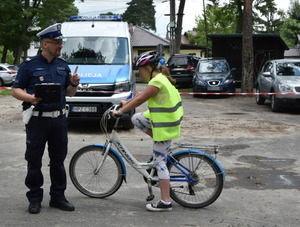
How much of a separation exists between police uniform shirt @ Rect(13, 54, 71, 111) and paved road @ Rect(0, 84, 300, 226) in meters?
1.12

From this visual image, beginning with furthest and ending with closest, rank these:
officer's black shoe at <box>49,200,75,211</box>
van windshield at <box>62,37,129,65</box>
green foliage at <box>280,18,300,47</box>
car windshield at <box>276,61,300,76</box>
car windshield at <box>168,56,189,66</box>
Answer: green foliage at <box>280,18,300,47</box> → car windshield at <box>168,56,189,66</box> → car windshield at <box>276,61,300,76</box> → van windshield at <box>62,37,129,65</box> → officer's black shoe at <box>49,200,75,211</box>

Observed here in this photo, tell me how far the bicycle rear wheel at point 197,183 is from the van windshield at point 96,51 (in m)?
6.01

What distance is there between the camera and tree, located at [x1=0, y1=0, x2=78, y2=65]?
3969 cm

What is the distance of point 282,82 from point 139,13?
70.3m

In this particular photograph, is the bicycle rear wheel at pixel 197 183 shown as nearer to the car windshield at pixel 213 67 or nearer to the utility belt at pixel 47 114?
the utility belt at pixel 47 114

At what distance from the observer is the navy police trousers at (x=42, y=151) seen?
187 inches

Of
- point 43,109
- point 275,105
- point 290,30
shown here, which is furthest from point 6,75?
point 290,30

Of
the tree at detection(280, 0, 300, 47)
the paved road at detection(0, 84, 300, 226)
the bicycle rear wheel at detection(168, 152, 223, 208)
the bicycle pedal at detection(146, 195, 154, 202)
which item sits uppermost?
the tree at detection(280, 0, 300, 47)

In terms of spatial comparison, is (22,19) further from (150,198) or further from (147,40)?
(150,198)

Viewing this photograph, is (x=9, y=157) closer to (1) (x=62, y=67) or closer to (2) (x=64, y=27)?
(1) (x=62, y=67)

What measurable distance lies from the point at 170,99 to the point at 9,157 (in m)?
3.91

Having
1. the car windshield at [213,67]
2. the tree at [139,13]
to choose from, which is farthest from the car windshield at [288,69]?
the tree at [139,13]

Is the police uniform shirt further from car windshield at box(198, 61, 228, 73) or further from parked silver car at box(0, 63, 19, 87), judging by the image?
parked silver car at box(0, 63, 19, 87)

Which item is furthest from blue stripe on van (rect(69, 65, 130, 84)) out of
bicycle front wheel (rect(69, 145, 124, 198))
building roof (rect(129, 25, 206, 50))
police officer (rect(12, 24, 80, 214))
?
building roof (rect(129, 25, 206, 50))
